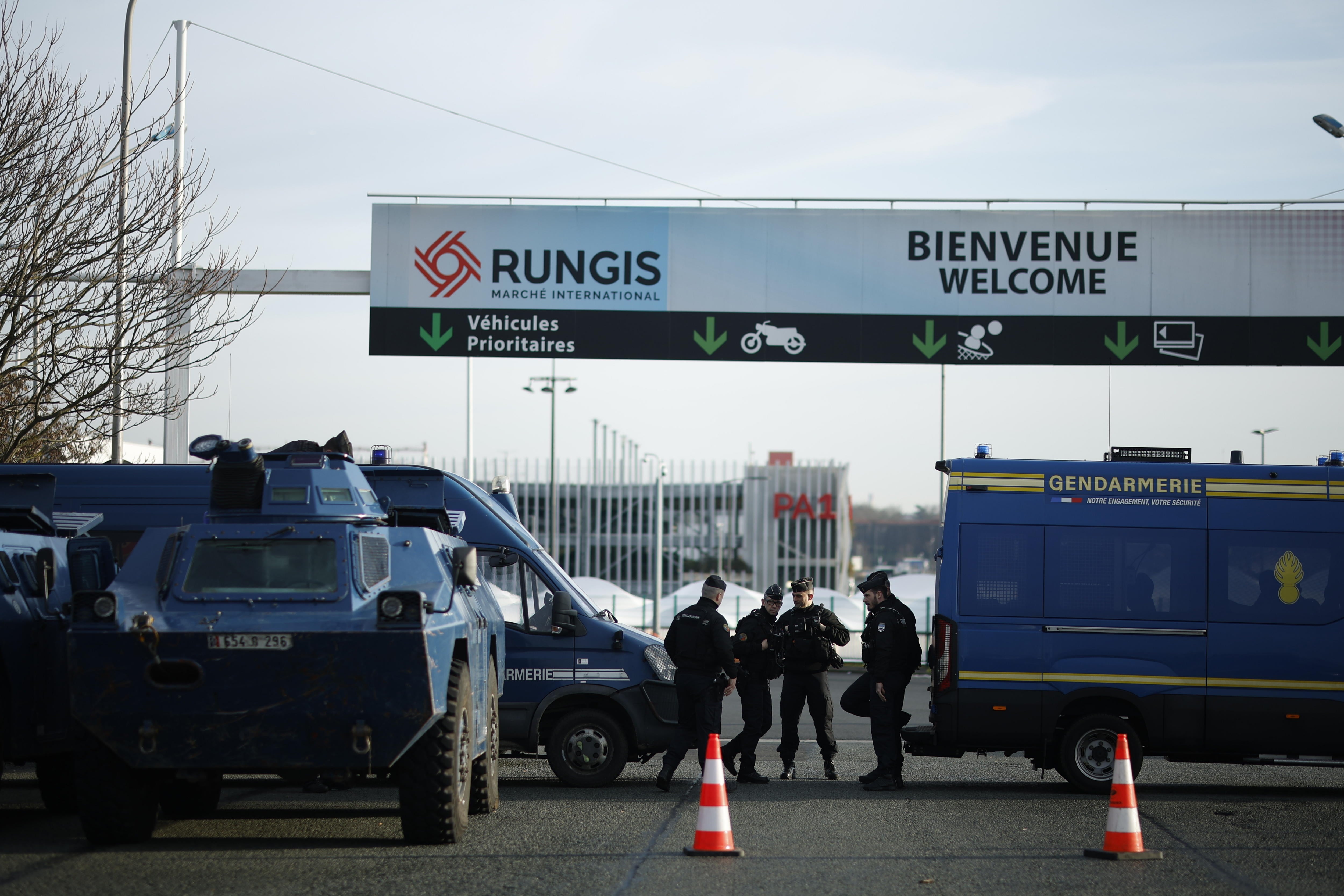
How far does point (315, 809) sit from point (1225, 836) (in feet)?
22.3

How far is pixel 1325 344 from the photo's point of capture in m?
19.7

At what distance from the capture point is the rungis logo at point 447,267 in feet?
65.2

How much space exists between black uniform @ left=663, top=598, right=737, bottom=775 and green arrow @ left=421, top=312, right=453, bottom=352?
8.46 meters

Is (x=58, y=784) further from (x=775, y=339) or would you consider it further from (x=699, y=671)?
(x=775, y=339)

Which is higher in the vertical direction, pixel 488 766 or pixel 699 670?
pixel 699 670

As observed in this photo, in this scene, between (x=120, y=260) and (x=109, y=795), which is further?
(x=120, y=260)

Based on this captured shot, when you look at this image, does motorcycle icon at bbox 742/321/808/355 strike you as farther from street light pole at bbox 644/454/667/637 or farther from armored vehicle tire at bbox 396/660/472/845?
street light pole at bbox 644/454/667/637

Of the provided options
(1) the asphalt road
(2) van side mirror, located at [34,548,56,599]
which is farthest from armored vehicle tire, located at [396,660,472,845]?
(2) van side mirror, located at [34,548,56,599]

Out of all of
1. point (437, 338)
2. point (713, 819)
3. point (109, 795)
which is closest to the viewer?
point (109, 795)

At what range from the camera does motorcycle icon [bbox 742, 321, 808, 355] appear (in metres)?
19.6

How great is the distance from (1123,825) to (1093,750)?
340 centimetres

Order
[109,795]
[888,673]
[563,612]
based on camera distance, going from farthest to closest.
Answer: [888,673] → [563,612] → [109,795]

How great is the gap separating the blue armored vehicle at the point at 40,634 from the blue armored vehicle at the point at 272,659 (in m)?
0.58

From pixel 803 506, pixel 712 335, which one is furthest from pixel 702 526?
pixel 712 335
